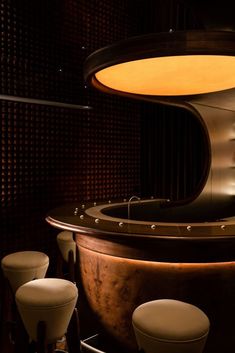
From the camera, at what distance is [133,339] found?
2.45 metres

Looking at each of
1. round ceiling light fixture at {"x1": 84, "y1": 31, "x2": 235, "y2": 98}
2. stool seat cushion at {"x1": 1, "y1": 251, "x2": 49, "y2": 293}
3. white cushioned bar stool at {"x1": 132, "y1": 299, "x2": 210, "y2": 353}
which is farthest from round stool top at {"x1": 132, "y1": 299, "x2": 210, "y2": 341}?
round ceiling light fixture at {"x1": 84, "y1": 31, "x2": 235, "y2": 98}

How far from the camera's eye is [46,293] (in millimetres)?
2096

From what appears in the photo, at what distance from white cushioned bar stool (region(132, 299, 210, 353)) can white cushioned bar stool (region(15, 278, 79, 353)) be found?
51 cm

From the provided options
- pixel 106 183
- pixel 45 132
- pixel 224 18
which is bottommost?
pixel 106 183

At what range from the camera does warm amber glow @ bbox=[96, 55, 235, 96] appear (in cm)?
268

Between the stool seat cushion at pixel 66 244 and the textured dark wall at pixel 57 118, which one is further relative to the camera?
the textured dark wall at pixel 57 118

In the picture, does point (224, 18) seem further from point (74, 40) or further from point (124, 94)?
point (74, 40)

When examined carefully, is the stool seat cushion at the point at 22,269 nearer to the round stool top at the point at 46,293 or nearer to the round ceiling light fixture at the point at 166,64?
the round stool top at the point at 46,293

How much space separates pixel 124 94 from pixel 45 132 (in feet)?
4.23

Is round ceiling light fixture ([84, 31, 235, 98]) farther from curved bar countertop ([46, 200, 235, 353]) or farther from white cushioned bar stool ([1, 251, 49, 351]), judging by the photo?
white cushioned bar stool ([1, 251, 49, 351])

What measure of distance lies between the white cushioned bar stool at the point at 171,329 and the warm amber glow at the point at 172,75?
177cm

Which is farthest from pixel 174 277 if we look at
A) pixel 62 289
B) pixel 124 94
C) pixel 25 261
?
pixel 124 94

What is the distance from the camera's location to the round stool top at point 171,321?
5.38 feet

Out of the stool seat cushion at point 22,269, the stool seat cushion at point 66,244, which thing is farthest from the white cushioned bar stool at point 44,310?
the stool seat cushion at point 66,244
